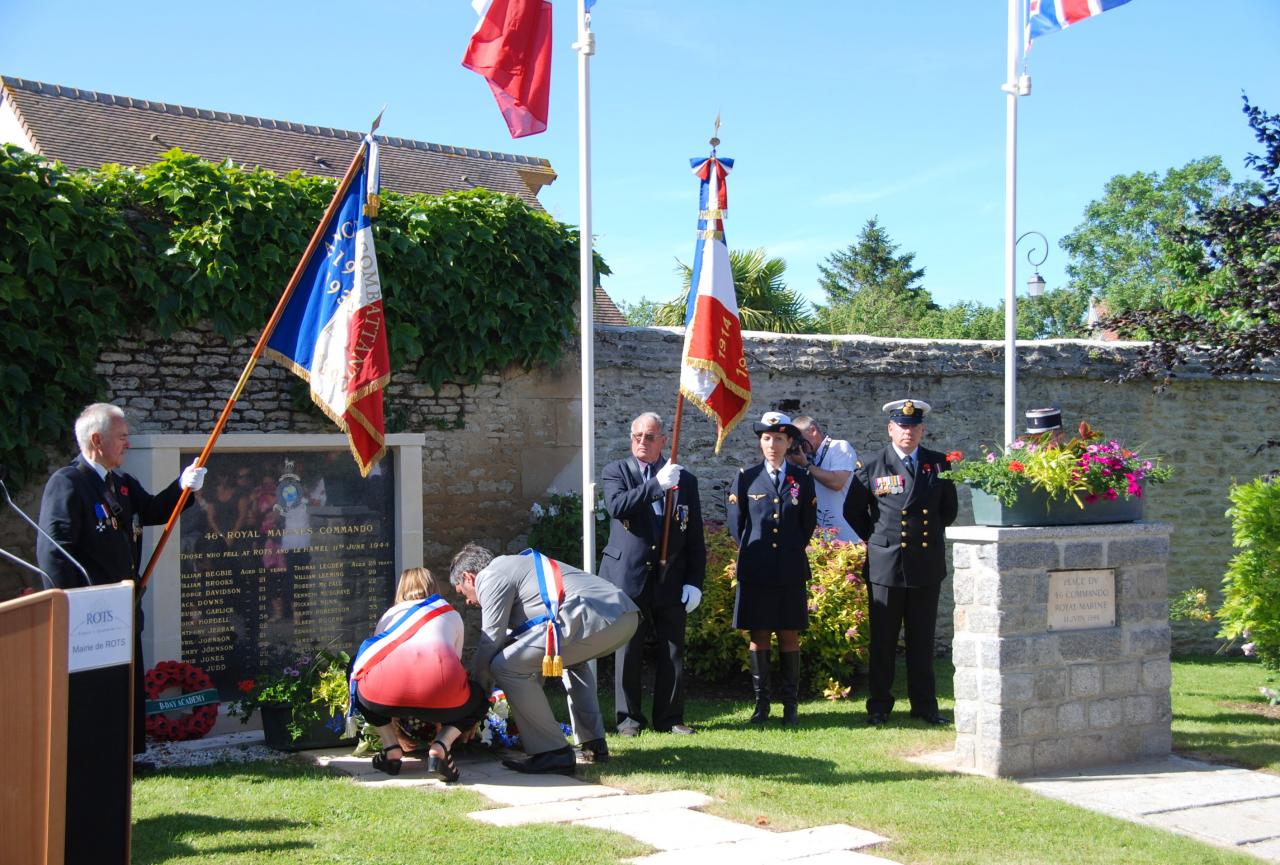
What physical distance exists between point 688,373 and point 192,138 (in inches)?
572

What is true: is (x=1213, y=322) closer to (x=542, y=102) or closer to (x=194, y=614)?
(x=542, y=102)

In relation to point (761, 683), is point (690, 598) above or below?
above

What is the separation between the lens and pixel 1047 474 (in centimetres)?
586

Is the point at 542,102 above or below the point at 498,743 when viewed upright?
above

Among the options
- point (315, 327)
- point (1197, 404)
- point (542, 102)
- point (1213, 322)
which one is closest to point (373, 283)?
point (315, 327)

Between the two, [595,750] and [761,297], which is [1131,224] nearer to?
[761,297]

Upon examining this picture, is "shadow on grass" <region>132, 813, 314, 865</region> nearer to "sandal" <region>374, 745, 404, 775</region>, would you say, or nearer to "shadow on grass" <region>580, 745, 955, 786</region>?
"sandal" <region>374, 745, 404, 775</region>

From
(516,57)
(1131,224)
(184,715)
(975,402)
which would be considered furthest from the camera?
(1131,224)

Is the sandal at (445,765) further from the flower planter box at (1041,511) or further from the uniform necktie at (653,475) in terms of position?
the flower planter box at (1041,511)

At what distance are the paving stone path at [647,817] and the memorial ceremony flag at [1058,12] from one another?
6.12 m

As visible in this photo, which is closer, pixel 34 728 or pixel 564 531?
pixel 34 728

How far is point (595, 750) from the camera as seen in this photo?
597 cm

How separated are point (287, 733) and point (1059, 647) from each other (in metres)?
3.93

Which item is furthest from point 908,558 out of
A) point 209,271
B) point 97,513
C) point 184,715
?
point 209,271
